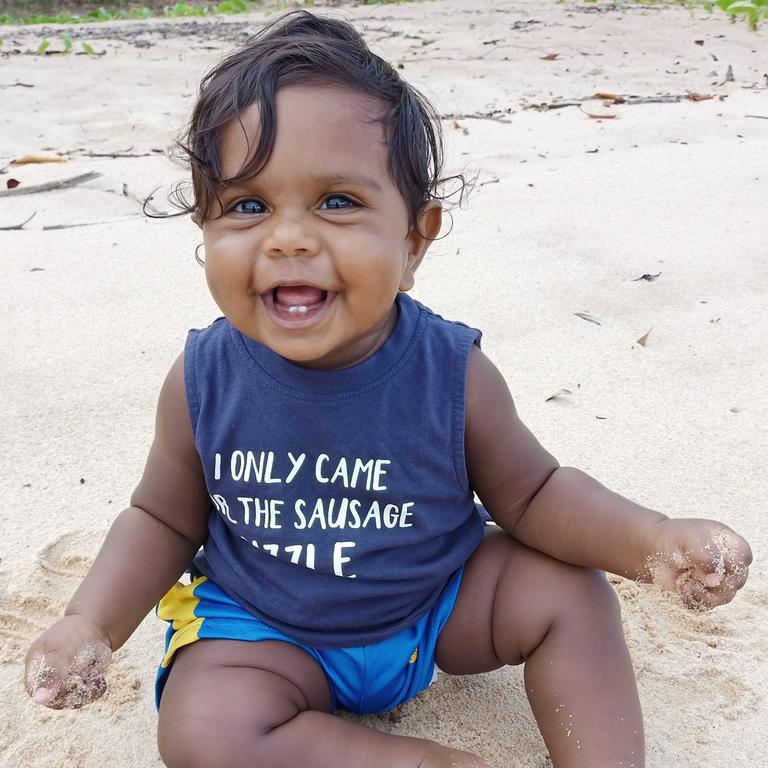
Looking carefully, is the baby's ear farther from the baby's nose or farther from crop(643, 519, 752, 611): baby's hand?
crop(643, 519, 752, 611): baby's hand

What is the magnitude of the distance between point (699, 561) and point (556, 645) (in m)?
0.25

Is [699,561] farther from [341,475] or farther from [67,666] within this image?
[67,666]

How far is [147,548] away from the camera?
1.54m

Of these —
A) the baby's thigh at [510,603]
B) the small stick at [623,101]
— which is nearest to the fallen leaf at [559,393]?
the baby's thigh at [510,603]

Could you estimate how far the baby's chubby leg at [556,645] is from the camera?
1357mm

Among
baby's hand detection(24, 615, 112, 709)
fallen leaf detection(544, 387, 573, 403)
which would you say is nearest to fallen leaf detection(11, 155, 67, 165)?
fallen leaf detection(544, 387, 573, 403)

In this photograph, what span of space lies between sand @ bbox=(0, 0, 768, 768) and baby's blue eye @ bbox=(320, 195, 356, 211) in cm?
81

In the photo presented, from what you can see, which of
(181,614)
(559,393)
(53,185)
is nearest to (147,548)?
(181,614)

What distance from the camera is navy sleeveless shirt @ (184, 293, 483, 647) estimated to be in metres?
1.45

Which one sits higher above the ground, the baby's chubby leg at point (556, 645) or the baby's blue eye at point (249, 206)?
the baby's blue eye at point (249, 206)

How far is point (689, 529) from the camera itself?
4.36ft

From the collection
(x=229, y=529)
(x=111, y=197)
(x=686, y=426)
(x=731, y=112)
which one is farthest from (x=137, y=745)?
(x=731, y=112)

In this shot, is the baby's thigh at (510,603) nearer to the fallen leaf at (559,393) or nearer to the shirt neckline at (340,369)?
the shirt neckline at (340,369)

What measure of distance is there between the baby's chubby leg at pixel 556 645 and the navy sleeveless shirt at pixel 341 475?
83mm
